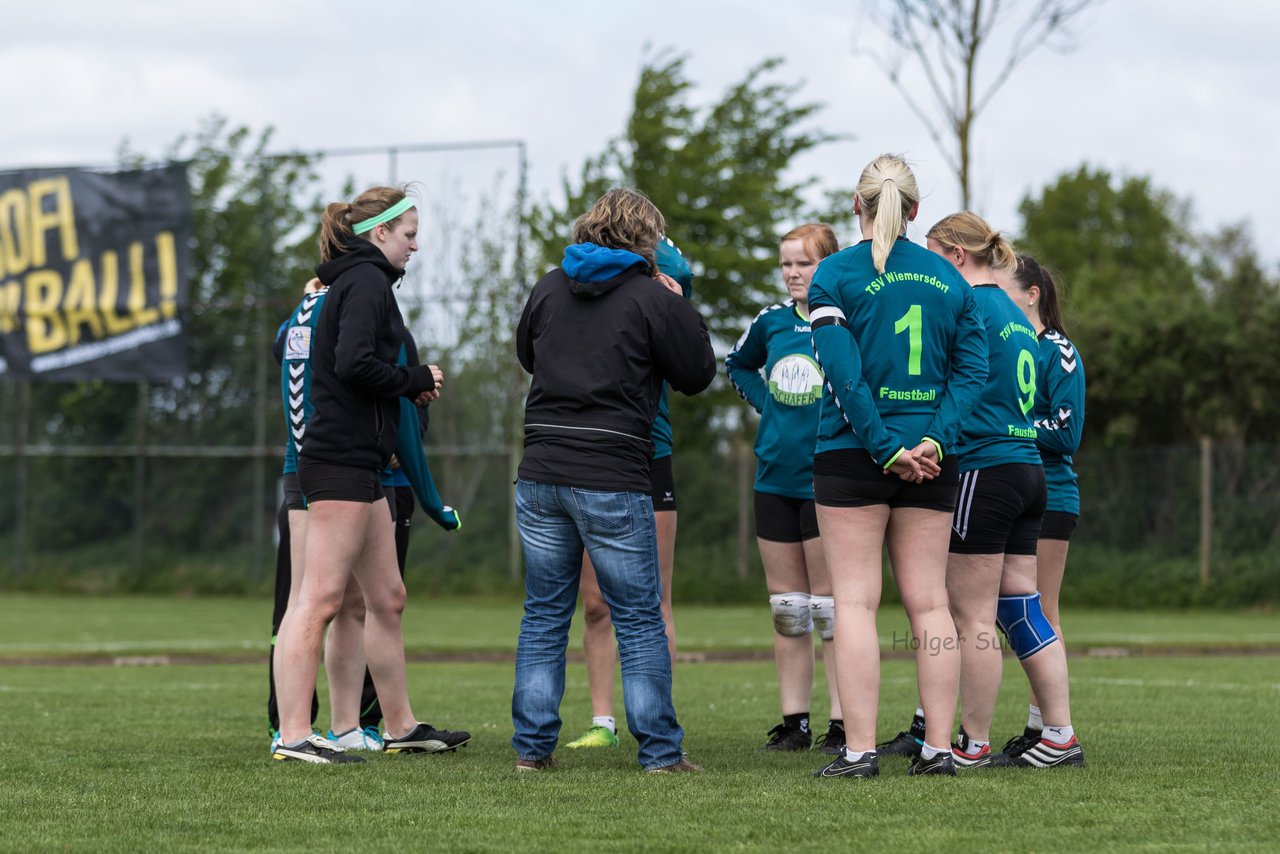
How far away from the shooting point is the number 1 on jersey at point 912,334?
5.08 meters

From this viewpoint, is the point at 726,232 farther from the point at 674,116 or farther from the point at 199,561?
the point at 199,561

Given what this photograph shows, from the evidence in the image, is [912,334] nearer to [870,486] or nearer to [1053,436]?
[870,486]

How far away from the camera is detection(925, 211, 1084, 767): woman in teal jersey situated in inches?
216

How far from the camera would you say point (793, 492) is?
21.0ft

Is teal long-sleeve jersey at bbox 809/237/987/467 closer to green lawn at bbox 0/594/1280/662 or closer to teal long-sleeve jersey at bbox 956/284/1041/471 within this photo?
teal long-sleeve jersey at bbox 956/284/1041/471

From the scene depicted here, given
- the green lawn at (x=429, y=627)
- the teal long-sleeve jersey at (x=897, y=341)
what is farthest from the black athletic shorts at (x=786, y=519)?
the green lawn at (x=429, y=627)

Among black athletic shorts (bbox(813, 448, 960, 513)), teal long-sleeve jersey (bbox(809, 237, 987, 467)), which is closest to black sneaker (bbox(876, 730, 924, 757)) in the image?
black athletic shorts (bbox(813, 448, 960, 513))

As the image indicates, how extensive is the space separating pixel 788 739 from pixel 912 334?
6.73 feet

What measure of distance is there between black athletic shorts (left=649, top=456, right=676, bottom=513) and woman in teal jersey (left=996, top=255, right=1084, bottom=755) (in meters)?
Answer: 1.51

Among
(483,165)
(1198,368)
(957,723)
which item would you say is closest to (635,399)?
(957,723)

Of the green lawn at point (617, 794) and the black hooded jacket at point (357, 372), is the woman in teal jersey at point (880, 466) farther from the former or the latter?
the black hooded jacket at point (357, 372)

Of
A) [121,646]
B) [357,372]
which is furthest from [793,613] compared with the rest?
[121,646]

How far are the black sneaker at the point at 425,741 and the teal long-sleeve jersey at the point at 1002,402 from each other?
2.25m

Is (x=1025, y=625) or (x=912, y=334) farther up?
(x=912, y=334)
